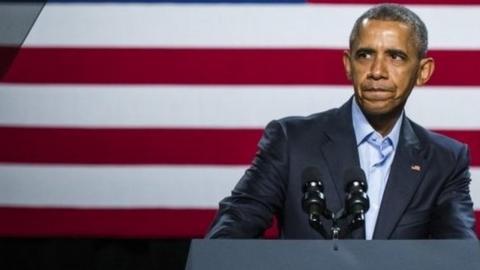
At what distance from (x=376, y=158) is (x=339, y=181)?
15 cm

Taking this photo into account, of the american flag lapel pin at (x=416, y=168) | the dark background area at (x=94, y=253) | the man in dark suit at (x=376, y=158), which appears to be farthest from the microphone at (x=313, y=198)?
the dark background area at (x=94, y=253)

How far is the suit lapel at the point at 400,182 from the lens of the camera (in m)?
2.26

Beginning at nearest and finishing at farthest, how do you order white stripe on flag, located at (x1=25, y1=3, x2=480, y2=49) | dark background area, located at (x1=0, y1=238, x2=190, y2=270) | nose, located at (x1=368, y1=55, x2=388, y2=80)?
nose, located at (x1=368, y1=55, x2=388, y2=80)
white stripe on flag, located at (x1=25, y1=3, x2=480, y2=49)
dark background area, located at (x1=0, y1=238, x2=190, y2=270)

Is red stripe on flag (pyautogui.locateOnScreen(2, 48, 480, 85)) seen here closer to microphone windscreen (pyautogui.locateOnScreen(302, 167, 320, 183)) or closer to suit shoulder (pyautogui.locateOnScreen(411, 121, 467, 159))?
suit shoulder (pyautogui.locateOnScreen(411, 121, 467, 159))

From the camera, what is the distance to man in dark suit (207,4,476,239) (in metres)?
2.22


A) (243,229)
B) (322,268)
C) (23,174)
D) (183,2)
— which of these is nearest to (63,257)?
(23,174)

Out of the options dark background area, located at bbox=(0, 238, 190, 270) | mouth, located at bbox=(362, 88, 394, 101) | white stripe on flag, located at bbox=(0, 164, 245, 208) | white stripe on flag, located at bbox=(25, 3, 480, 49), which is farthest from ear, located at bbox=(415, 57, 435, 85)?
dark background area, located at bbox=(0, 238, 190, 270)

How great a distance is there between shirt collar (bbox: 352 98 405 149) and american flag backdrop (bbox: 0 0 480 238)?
2.19 feet

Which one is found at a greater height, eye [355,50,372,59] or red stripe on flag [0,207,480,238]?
eye [355,50,372,59]

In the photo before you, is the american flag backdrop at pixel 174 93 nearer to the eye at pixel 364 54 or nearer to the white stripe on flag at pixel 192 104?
the white stripe on flag at pixel 192 104

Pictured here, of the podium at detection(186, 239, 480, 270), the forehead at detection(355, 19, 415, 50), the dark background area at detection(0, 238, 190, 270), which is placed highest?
the forehead at detection(355, 19, 415, 50)

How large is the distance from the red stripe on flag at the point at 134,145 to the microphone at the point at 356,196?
4.35 ft

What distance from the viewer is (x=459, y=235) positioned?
2.13 meters

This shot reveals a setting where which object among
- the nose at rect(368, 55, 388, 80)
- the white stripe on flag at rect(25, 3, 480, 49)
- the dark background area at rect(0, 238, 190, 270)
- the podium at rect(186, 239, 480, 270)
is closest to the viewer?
the podium at rect(186, 239, 480, 270)
